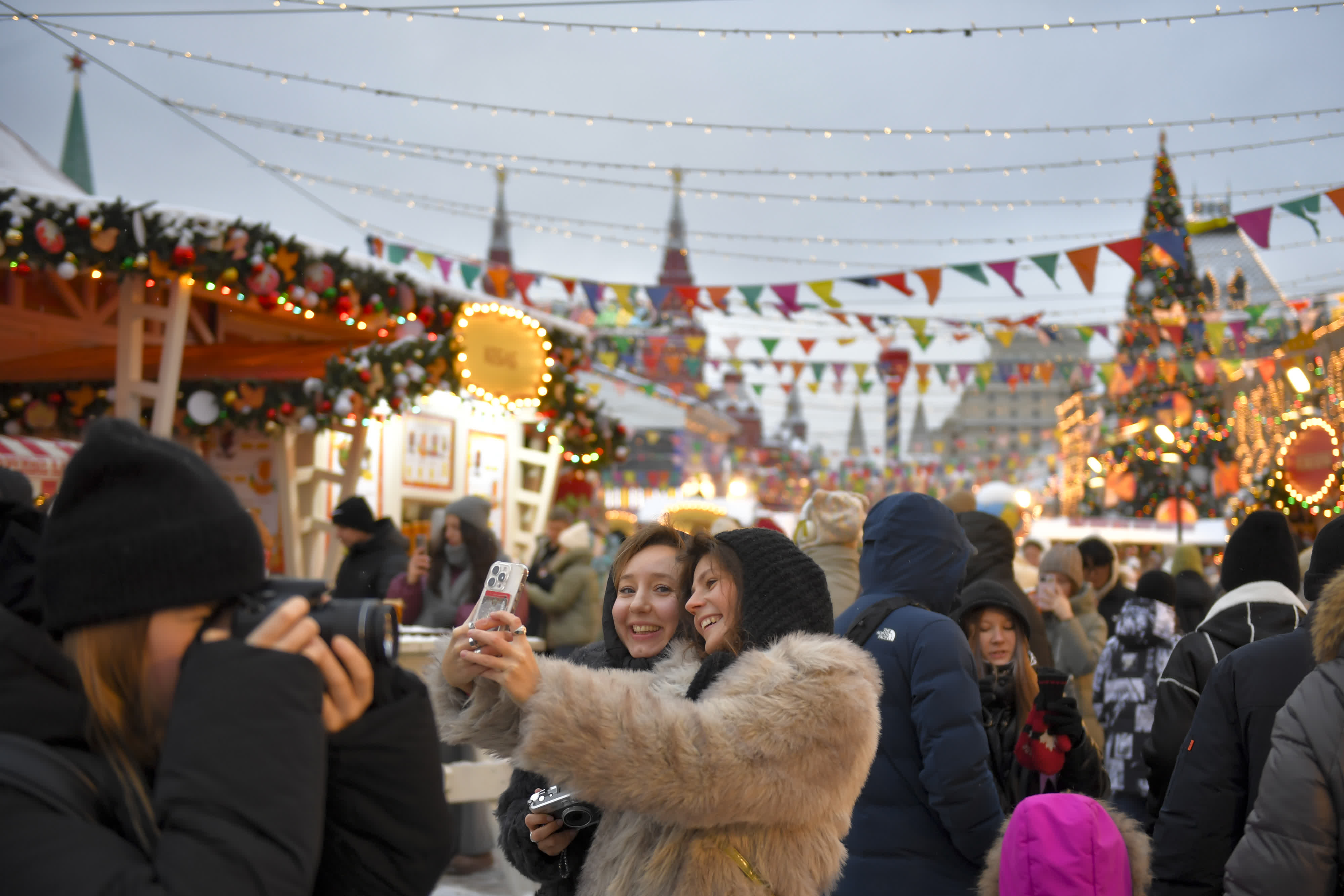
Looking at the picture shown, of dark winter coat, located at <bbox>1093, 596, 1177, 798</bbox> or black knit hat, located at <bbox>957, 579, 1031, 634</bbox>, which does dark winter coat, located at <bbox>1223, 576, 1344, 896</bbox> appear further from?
dark winter coat, located at <bbox>1093, 596, 1177, 798</bbox>

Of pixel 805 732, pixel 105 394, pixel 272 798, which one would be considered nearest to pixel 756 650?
pixel 805 732

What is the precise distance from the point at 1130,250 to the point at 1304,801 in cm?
990

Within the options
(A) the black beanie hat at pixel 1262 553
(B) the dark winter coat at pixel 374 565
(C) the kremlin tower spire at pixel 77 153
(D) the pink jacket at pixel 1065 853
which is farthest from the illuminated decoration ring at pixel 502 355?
(C) the kremlin tower spire at pixel 77 153

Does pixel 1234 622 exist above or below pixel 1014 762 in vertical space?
above

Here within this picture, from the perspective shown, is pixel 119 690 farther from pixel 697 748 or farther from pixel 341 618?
pixel 697 748

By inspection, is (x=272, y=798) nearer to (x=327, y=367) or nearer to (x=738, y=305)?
(x=327, y=367)

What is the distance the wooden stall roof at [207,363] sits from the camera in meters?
10.4

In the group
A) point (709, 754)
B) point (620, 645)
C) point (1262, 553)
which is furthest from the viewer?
point (1262, 553)

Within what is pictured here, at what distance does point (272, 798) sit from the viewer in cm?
122

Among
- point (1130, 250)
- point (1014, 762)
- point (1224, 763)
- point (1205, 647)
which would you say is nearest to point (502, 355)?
point (1130, 250)

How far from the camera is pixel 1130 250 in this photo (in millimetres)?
11234

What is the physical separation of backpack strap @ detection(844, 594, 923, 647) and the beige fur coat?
91 centimetres

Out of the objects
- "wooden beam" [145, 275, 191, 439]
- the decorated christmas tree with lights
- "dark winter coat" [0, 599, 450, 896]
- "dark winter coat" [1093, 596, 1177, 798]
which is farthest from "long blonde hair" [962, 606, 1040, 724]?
the decorated christmas tree with lights

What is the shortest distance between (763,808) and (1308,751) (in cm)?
122
